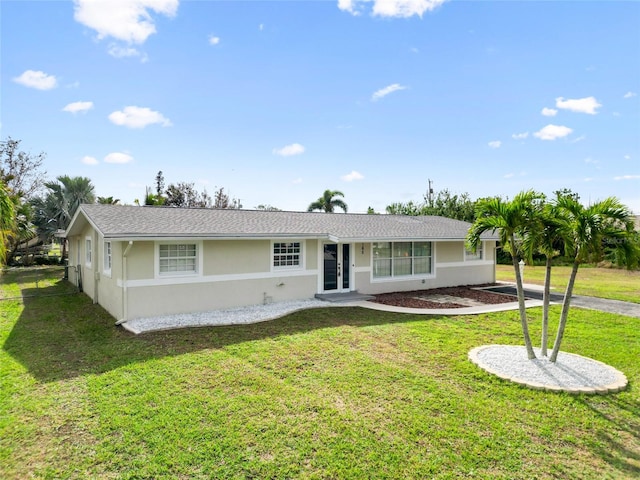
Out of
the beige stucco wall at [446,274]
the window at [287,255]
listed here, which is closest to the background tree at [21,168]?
the window at [287,255]

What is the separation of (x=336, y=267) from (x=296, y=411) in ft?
30.8

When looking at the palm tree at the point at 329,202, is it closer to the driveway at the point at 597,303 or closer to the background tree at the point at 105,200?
the background tree at the point at 105,200

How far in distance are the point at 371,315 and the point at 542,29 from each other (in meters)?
11.5

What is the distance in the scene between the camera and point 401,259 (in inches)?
625

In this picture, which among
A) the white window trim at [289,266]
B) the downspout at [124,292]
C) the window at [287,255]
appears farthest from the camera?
the window at [287,255]

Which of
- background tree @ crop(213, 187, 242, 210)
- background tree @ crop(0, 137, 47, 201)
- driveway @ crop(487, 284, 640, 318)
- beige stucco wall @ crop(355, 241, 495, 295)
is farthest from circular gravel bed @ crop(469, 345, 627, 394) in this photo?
background tree @ crop(213, 187, 242, 210)

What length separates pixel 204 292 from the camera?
11.2 metres

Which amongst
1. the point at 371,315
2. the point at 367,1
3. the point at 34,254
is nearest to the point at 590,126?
the point at 367,1

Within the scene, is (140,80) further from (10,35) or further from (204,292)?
(204,292)

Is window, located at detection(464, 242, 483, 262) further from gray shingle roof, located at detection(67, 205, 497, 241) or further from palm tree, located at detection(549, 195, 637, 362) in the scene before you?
palm tree, located at detection(549, 195, 637, 362)

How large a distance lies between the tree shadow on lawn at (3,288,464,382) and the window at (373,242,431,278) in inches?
147

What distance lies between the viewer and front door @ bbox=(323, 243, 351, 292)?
14.0m

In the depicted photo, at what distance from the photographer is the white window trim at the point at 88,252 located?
14188 mm

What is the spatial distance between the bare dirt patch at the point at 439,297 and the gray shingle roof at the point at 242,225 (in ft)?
7.94
